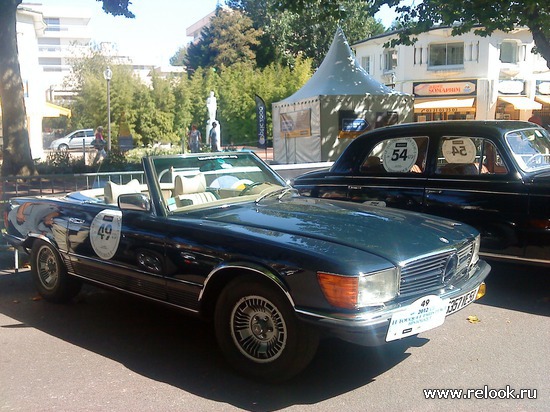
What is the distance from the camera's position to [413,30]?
14.7m

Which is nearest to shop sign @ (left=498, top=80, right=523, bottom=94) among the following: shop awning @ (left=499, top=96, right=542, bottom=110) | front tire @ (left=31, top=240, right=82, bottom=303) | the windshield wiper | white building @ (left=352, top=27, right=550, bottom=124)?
white building @ (left=352, top=27, right=550, bottom=124)

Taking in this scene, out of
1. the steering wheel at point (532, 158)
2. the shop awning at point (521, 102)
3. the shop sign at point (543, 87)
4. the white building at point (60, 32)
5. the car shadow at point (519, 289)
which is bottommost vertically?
the car shadow at point (519, 289)

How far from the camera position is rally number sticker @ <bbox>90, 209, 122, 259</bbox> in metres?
4.96

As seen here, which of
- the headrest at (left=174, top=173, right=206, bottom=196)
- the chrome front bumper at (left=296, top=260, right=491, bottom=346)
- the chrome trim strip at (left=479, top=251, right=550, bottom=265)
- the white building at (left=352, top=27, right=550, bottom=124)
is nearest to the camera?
the chrome front bumper at (left=296, top=260, right=491, bottom=346)

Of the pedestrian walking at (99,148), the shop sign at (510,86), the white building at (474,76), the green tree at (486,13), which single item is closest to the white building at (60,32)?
the white building at (474,76)

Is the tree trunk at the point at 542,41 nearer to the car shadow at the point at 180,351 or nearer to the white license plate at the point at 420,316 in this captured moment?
the car shadow at the point at 180,351

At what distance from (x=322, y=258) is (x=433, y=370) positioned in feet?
4.31

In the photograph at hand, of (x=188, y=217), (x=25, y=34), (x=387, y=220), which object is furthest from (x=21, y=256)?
(x=25, y=34)

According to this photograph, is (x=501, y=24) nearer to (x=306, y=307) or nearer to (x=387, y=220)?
(x=387, y=220)

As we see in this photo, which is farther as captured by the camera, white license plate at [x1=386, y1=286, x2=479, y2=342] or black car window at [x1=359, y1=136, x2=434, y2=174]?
black car window at [x1=359, y1=136, x2=434, y2=174]

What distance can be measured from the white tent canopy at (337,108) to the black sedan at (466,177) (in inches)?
446

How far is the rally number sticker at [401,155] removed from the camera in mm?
6754

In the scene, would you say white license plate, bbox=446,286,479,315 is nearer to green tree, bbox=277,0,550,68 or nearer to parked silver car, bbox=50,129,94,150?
green tree, bbox=277,0,550,68

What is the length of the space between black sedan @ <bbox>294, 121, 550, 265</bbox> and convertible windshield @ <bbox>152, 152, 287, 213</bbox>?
67.6 inches
